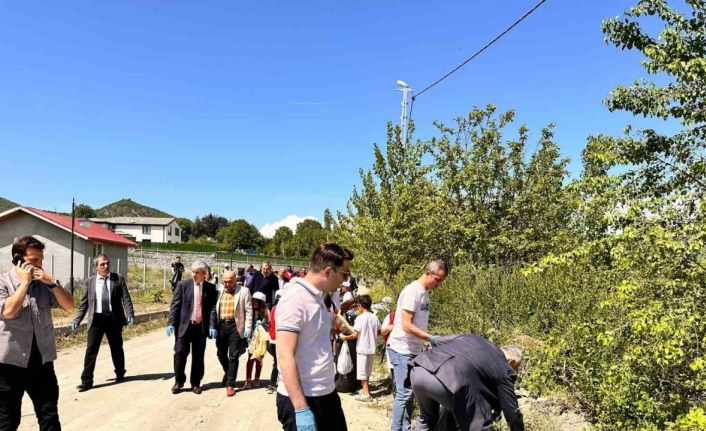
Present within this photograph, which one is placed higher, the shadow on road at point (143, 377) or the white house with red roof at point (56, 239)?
the white house with red roof at point (56, 239)

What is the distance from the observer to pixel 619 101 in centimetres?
508

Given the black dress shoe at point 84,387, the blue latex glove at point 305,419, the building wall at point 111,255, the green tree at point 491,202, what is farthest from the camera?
the building wall at point 111,255

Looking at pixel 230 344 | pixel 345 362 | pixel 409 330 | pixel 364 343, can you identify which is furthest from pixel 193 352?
pixel 409 330

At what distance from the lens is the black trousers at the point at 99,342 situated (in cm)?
769

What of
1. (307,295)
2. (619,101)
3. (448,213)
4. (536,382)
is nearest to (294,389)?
(307,295)

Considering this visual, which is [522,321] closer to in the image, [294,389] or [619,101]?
[619,101]

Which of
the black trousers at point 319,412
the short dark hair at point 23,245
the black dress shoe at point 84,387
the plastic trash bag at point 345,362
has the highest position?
the short dark hair at point 23,245

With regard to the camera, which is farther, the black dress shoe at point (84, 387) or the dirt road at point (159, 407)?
the black dress shoe at point (84, 387)

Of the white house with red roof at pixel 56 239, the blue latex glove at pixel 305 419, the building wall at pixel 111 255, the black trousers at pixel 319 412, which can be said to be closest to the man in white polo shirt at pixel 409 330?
the black trousers at pixel 319 412

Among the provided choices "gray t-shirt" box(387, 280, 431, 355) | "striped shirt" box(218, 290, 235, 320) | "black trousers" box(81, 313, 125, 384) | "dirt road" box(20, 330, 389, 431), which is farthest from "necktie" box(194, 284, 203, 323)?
"gray t-shirt" box(387, 280, 431, 355)

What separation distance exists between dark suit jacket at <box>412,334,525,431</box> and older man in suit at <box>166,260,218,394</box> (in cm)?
498

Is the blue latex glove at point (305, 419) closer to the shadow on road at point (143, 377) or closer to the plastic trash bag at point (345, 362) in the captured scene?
the plastic trash bag at point (345, 362)

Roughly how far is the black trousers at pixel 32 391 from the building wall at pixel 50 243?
2695cm

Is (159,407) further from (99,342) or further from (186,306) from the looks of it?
(99,342)
